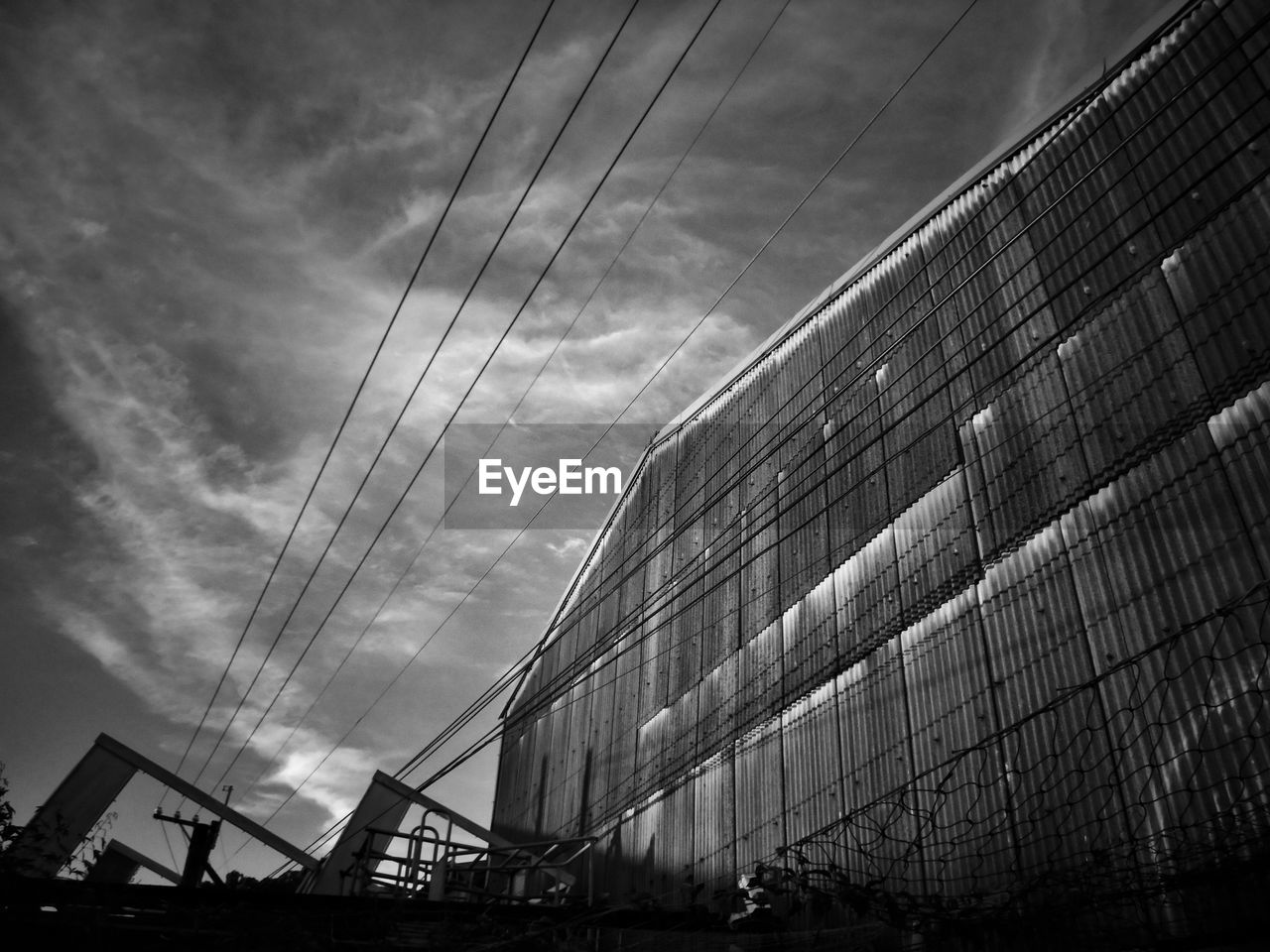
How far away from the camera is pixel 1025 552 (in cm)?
1042

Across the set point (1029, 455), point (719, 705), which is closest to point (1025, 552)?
point (1029, 455)

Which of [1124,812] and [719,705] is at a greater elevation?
[719,705]

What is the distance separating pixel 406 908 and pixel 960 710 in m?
6.59

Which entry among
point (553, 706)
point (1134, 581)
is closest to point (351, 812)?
point (553, 706)

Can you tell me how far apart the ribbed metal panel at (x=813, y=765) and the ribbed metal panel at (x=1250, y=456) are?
5962 mm

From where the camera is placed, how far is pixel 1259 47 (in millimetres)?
9586

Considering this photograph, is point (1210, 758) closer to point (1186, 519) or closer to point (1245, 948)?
point (1245, 948)

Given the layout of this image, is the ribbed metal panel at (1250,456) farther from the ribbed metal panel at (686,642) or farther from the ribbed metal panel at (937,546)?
the ribbed metal panel at (686,642)

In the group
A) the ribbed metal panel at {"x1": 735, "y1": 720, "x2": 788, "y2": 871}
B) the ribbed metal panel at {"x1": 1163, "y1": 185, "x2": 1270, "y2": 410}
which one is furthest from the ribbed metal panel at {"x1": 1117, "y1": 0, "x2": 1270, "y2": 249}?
the ribbed metal panel at {"x1": 735, "y1": 720, "x2": 788, "y2": 871}

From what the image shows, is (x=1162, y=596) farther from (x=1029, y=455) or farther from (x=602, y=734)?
(x=602, y=734)

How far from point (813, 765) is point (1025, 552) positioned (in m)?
4.47

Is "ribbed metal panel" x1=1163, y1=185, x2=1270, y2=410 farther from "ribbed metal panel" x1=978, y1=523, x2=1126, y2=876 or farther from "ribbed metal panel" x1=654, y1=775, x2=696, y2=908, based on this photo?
"ribbed metal panel" x1=654, y1=775, x2=696, y2=908

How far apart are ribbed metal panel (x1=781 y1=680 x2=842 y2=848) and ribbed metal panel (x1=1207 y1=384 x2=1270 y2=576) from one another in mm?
5962

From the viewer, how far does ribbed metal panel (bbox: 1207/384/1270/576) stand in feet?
26.8
